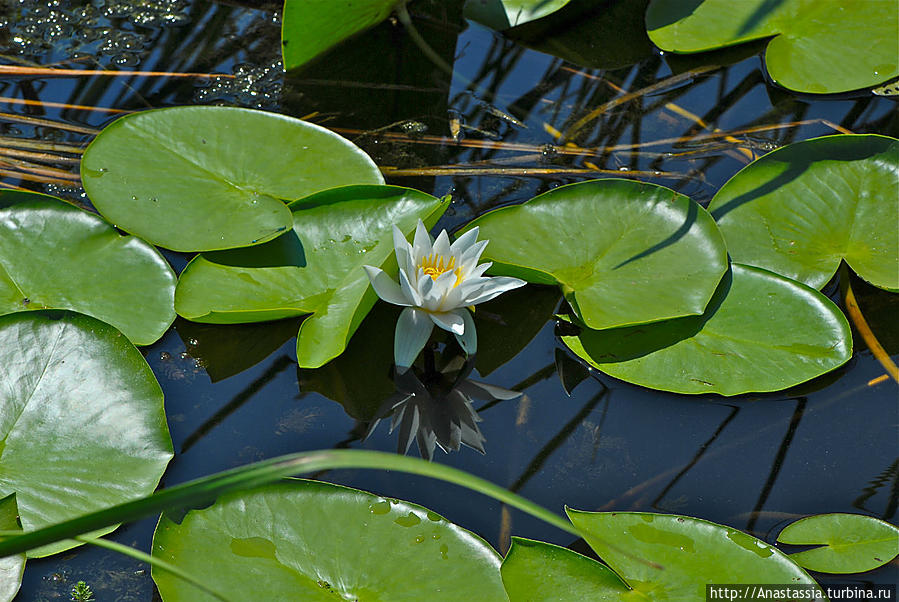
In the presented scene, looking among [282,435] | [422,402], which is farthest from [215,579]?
[422,402]

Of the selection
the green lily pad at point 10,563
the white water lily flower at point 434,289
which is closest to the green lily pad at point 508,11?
the white water lily flower at point 434,289

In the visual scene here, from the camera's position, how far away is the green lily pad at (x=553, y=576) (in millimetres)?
1417

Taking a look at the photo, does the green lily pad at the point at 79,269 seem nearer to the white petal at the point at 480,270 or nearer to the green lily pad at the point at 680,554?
the white petal at the point at 480,270

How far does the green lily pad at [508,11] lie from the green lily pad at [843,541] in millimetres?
2068

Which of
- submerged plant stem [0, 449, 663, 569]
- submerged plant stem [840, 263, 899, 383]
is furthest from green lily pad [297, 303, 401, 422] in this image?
submerged plant stem [840, 263, 899, 383]

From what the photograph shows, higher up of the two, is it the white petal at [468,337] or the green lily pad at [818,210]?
the green lily pad at [818,210]

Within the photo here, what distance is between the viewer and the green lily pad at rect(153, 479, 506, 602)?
140cm

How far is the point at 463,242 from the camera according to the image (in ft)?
6.05

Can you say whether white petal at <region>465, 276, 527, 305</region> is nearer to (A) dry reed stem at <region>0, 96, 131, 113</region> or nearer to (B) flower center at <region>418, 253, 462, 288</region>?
(B) flower center at <region>418, 253, 462, 288</region>

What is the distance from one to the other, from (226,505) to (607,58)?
7.21 ft

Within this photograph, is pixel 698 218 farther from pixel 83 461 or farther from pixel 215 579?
pixel 83 461

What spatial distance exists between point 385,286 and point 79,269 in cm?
82

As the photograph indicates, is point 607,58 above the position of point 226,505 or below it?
above

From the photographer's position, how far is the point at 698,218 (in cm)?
203
